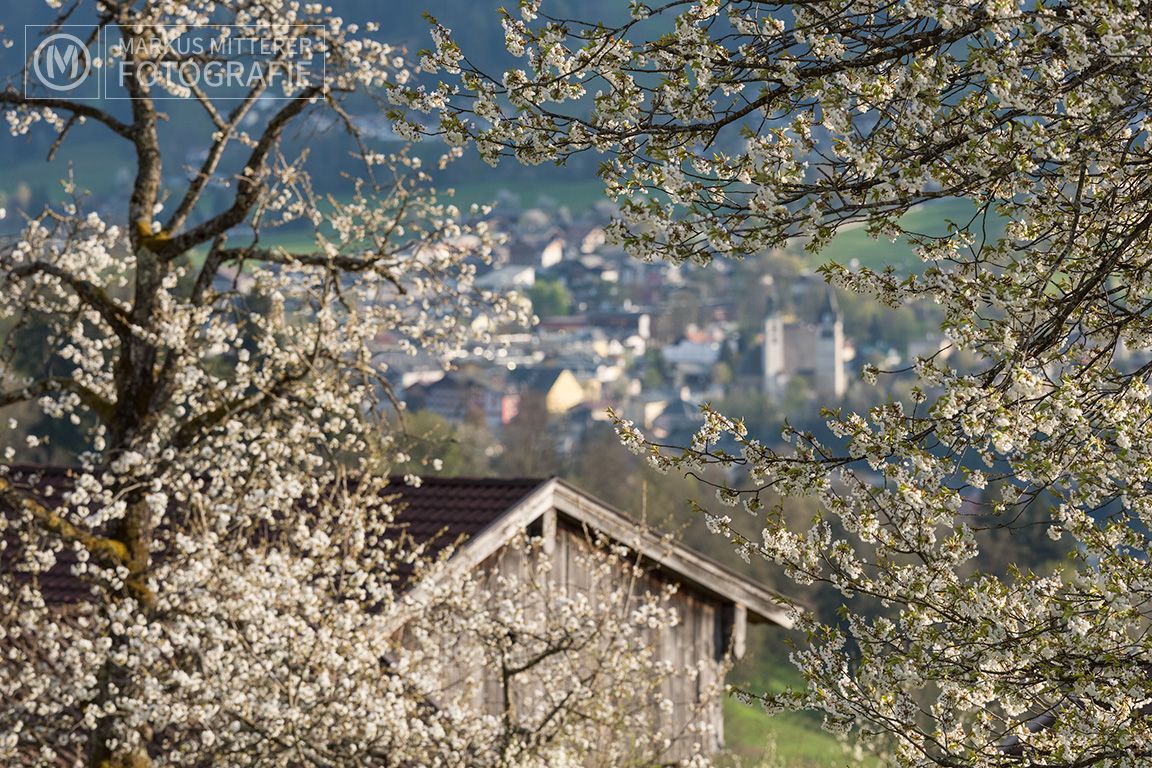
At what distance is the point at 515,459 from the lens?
3684 cm

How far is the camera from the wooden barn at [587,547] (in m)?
8.98

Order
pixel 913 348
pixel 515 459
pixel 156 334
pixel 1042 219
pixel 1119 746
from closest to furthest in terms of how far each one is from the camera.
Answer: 1. pixel 1119 746
2. pixel 1042 219
3. pixel 156 334
4. pixel 515 459
5. pixel 913 348

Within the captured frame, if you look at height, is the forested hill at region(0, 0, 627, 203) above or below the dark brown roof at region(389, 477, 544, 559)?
above

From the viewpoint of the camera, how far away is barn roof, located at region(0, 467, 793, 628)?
29.1ft

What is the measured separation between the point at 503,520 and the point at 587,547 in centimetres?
93

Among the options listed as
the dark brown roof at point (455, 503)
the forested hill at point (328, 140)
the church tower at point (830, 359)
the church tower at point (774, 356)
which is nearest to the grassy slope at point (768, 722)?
the dark brown roof at point (455, 503)

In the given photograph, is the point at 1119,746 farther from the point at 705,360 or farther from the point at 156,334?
the point at 705,360

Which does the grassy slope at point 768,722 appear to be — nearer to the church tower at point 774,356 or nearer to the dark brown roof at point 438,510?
→ the dark brown roof at point 438,510

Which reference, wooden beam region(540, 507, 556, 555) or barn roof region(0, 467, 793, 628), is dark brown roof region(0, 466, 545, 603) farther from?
wooden beam region(540, 507, 556, 555)

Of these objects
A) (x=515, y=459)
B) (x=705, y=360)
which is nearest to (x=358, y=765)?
(x=515, y=459)

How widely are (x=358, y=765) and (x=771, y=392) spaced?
67.8 metres

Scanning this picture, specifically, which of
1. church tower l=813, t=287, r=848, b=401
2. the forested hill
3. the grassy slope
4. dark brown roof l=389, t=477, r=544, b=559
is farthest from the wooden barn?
church tower l=813, t=287, r=848, b=401

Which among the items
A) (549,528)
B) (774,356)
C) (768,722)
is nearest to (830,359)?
(774,356)

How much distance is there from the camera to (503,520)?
8852 mm
